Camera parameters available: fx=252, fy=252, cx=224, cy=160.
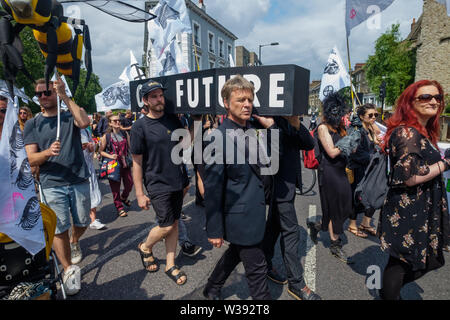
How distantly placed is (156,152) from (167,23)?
473 centimetres

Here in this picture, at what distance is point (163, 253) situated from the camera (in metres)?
3.32

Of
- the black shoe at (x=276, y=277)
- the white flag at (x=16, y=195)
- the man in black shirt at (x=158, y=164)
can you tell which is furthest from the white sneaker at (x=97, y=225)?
the black shoe at (x=276, y=277)

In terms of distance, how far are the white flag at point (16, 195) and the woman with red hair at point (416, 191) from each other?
8.28 feet

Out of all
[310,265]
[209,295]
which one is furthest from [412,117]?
[209,295]

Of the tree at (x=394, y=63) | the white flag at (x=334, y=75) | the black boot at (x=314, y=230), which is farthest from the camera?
the tree at (x=394, y=63)

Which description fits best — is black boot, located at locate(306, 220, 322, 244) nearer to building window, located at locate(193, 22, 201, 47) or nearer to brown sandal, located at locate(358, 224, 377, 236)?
brown sandal, located at locate(358, 224, 377, 236)

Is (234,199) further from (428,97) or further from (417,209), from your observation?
(428,97)

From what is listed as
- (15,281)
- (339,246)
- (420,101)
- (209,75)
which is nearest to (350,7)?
(420,101)

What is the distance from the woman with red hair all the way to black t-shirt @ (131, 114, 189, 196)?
1978 millimetres

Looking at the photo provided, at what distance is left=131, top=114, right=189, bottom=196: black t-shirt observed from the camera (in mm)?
2576

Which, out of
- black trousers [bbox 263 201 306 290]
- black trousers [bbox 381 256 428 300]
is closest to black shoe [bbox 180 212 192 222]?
black trousers [bbox 263 201 306 290]

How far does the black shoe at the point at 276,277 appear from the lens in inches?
103

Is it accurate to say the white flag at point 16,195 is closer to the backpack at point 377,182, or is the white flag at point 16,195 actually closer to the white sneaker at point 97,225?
the backpack at point 377,182

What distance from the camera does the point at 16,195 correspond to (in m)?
1.54
